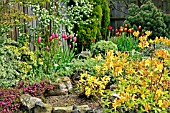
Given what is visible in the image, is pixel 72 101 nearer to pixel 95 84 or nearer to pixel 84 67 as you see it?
pixel 95 84

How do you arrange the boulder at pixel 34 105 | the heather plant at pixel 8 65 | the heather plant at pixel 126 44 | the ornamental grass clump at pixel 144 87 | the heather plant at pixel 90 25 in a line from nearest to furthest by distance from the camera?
the ornamental grass clump at pixel 144 87
the boulder at pixel 34 105
the heather plant at pixel 8 65
the heather plant at pixel 126 44
the heather plant at pixel 90 25

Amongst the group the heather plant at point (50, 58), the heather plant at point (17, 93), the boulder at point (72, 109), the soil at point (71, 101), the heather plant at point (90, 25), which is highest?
the heather plant at point (90, 25)

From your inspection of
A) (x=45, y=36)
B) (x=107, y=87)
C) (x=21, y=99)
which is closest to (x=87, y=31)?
(x=45, y=36)

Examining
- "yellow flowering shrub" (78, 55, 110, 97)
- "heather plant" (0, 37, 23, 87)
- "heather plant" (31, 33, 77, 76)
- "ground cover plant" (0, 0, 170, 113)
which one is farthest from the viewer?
"heather plant" (31, 33, 77, 76)

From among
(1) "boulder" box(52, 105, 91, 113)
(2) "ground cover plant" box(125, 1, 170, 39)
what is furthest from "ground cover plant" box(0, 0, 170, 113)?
(2) "ground cover plant" box(125, 1, 170, 39)

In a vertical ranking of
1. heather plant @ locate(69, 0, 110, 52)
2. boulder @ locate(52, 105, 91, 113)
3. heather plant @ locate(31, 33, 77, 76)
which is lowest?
boulder @ locate(52, 105, 91, 113)

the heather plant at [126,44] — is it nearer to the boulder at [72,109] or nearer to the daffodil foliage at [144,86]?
the boulder at [72,109]

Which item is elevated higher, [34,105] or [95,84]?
[95,84]

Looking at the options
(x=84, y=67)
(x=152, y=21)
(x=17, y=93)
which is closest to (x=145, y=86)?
(x=17, y=93)

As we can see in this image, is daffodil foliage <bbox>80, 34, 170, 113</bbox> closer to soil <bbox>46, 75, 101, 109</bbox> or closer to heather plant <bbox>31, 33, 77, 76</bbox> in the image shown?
soil <bbox>46, 75, 101, 109</bbox>

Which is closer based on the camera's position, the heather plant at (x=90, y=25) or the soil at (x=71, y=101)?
the soil at (x=71, y=101)

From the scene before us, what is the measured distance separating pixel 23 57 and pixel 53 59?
0.48 m

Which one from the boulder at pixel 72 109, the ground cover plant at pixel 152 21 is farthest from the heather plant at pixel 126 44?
the boulder at pixel 72 109

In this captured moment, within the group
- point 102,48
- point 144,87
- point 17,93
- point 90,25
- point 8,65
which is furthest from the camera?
point 90,25
